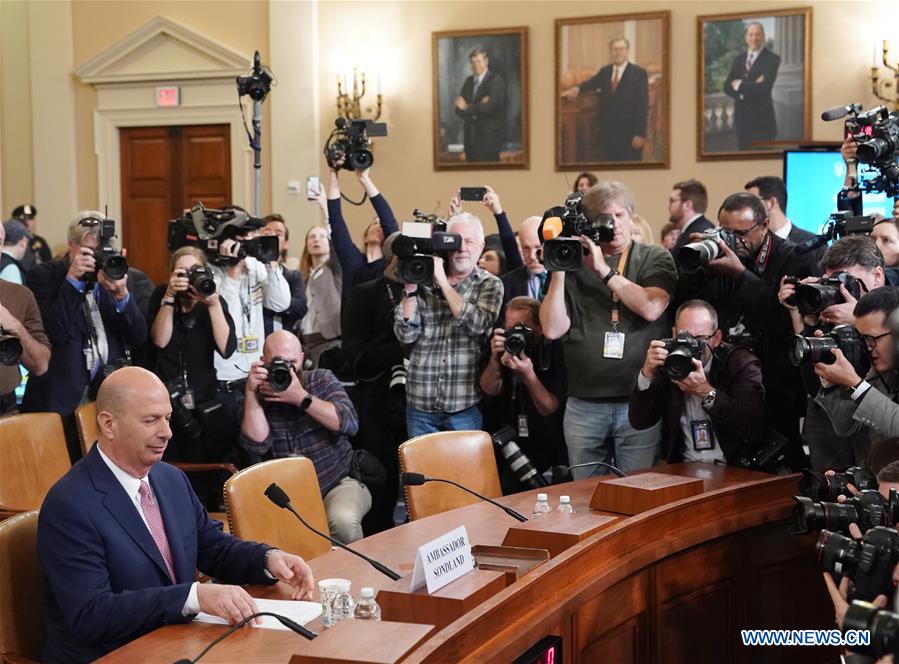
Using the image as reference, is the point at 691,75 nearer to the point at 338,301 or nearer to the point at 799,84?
the point at 799,84

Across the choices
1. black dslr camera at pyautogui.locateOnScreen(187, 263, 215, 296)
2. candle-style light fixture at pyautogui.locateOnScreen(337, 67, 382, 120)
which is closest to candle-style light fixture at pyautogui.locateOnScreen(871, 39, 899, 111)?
candle-style light fixture at pyautogui.locateOnScreen(337, 67, 382, 120)

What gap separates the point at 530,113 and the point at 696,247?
4.98 metres

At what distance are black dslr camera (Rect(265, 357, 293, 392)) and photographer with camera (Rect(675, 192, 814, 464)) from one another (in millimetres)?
1436

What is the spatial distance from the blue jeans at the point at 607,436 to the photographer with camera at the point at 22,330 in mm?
1986

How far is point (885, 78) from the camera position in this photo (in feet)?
25.1

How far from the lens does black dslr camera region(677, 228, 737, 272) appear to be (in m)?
3.80

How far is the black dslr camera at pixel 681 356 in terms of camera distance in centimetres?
354

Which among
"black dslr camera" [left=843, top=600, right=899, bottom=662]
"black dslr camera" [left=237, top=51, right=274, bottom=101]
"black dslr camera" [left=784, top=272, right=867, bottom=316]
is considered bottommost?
"black dslr camera" [left=843, top=600, right=899, bottom=662]

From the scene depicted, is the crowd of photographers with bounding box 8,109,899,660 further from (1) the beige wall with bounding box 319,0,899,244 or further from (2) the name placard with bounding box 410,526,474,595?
(1) the beige wall with bounding box 319,0,899,244

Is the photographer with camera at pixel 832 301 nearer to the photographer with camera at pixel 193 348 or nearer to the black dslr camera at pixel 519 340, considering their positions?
the black dslr camera at pixel 519 340

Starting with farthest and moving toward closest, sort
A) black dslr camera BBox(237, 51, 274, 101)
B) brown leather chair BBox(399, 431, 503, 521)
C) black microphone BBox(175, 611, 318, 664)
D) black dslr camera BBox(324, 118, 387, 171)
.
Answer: black dslr camera BBox(237, 51, 274, 101)
black dslr camera BBox(324, 118, 387, 171)
brown leather chair BBox(399, 431, 503, 521)
black microphone BBox(175, 611, 318, 664)

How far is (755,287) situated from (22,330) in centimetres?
266

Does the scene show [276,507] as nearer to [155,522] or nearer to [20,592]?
[155,522]

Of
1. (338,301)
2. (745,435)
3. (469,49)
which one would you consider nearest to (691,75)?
(469,49)
